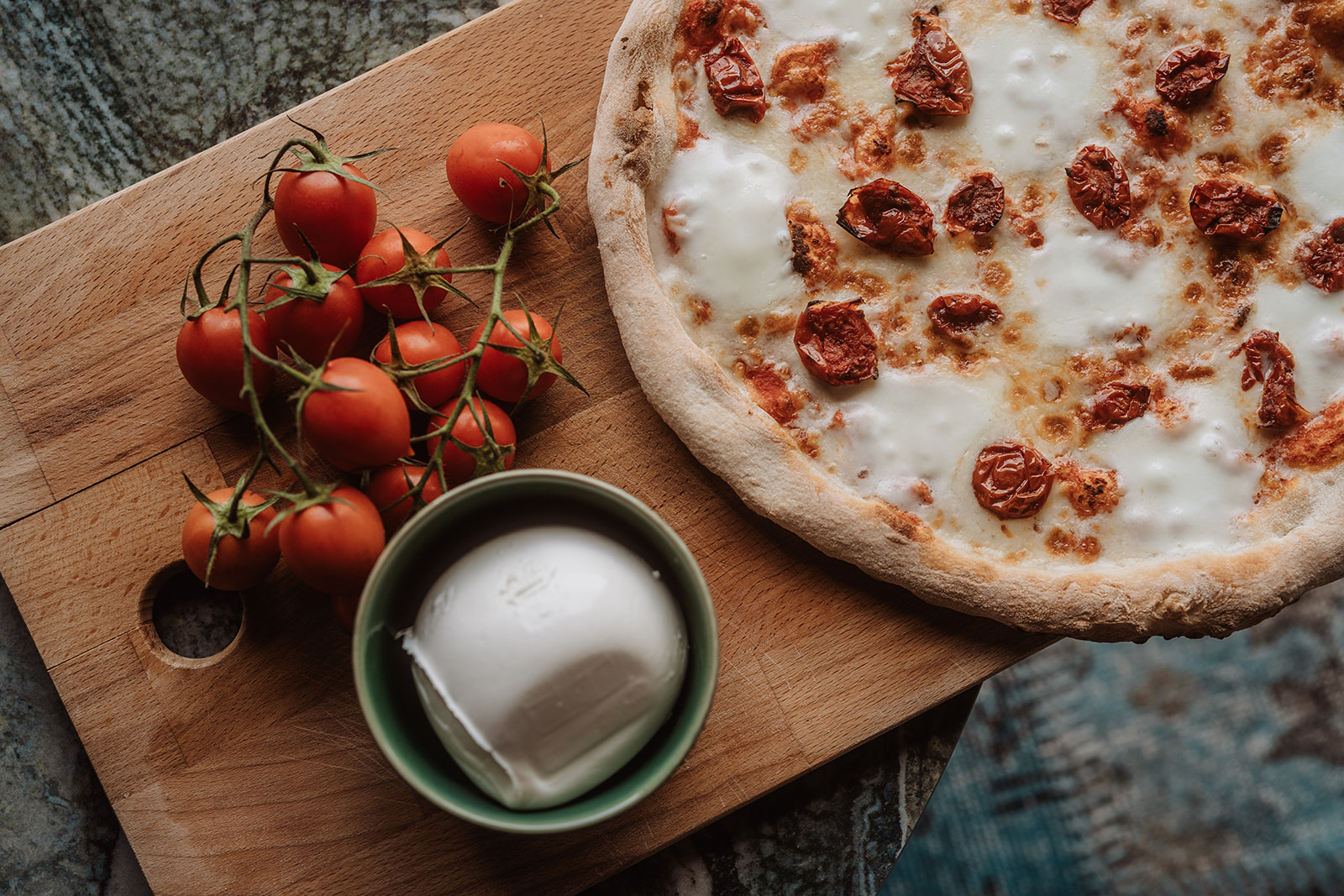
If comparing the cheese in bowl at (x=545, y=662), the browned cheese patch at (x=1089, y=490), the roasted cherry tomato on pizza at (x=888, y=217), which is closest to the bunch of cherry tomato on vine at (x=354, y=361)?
the cheese in bowl at (x=545, y=662)

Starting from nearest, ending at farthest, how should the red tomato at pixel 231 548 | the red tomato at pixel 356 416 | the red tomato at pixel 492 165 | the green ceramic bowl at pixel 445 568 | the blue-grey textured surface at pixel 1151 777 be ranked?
the green ceramic bowl at pixel 445 568 < the red tomato at pixel 356 416 < the red tomato at pixel 231 548 < the red tomato at pixel 492 165 < the blue-grey textured surface at pixel 1151 777

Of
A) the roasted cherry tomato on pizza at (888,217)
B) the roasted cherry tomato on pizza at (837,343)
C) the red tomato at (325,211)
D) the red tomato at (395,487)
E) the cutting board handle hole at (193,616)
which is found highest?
the red tomato at (325,211)

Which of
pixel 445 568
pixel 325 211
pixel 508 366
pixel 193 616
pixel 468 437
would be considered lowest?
pixel 193 616

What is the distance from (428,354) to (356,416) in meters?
0.32

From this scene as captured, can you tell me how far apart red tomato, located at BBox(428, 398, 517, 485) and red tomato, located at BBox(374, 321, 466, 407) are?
0.06 metres

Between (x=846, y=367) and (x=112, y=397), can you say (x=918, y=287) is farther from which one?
(x=112, y=397)

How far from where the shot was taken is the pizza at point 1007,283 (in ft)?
7.92

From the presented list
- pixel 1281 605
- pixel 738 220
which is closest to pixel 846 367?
pixel 738 220

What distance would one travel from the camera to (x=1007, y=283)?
2.56 m

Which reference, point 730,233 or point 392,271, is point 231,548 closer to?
point 392,271

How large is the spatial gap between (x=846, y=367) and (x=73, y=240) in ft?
7.10

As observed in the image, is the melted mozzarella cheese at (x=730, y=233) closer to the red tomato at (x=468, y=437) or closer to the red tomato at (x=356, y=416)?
the red tomato at (x=468, y=437)

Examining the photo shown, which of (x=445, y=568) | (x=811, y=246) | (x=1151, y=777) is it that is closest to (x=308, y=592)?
(x=445, y=568)

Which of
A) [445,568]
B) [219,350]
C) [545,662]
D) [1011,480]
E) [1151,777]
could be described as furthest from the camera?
[1151,777]
